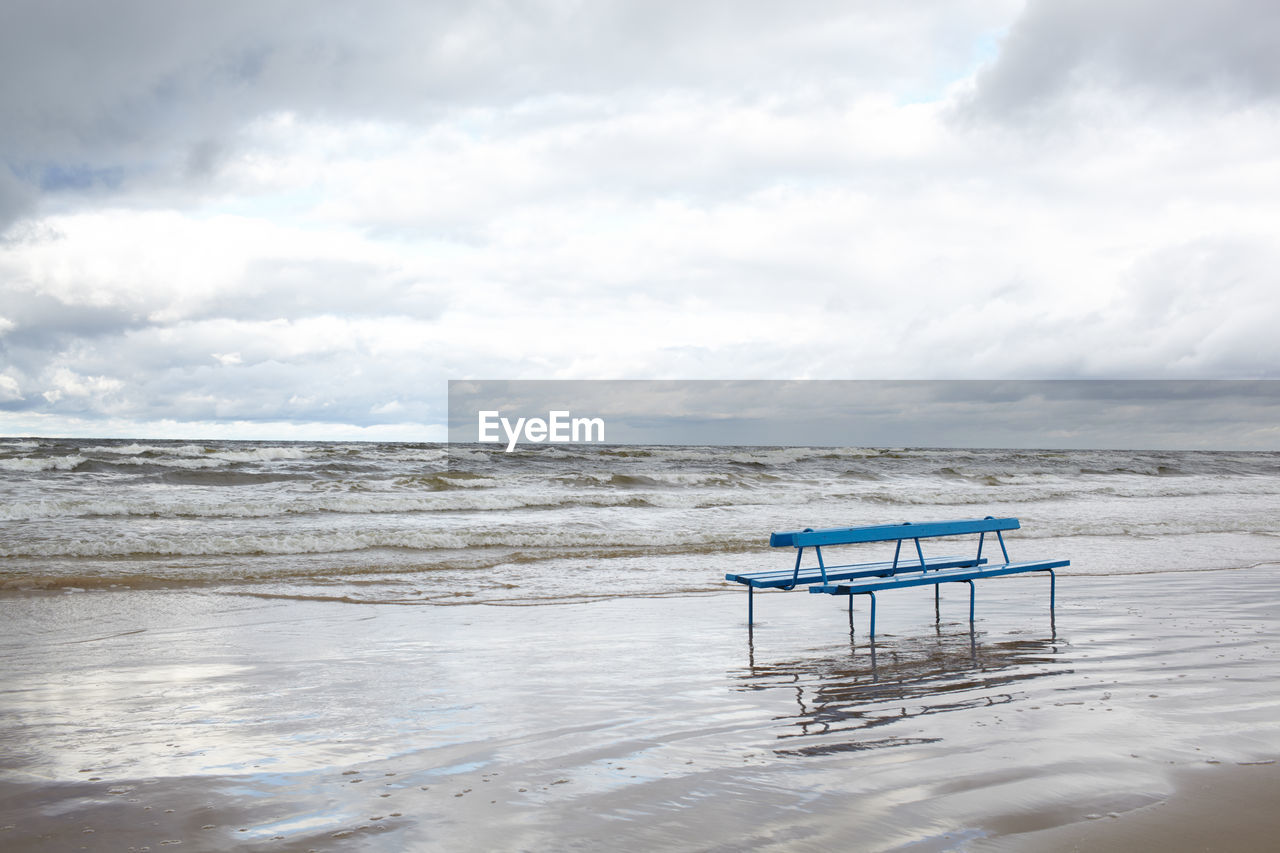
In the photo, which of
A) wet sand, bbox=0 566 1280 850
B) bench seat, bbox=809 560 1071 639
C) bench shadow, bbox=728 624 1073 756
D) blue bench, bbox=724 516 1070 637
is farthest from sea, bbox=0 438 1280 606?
bench shadow, bbox=728 624 1073 756

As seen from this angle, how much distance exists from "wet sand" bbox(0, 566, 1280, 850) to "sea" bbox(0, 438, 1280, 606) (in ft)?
9.75

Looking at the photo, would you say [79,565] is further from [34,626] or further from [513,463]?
[513,463]

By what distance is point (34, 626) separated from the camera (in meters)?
7.90

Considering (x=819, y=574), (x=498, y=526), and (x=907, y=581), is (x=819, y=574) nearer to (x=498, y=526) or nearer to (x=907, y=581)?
(x=907, y=581)

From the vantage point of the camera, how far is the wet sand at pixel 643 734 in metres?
3.26

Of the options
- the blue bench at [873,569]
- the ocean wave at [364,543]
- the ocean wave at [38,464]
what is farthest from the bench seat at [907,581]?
the ocean wave at [38,464]

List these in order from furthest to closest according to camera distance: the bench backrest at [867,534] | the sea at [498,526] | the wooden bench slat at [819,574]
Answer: the sea at [498,526] < the wooden bench slat at [819,574] < the bench backrest at [867,534]

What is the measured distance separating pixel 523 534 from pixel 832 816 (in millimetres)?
12314

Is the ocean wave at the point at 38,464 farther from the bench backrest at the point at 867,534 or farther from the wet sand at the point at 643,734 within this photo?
the bench backrest at the point at 867,534

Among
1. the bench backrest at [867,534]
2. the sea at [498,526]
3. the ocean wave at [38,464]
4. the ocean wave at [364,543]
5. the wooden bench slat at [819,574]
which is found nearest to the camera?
the bench backrest at [867,534]

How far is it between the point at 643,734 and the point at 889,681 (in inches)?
80.9

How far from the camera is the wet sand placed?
3.26 m

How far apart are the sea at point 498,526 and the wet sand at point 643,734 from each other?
2.97 metres

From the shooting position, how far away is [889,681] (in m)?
5.64
